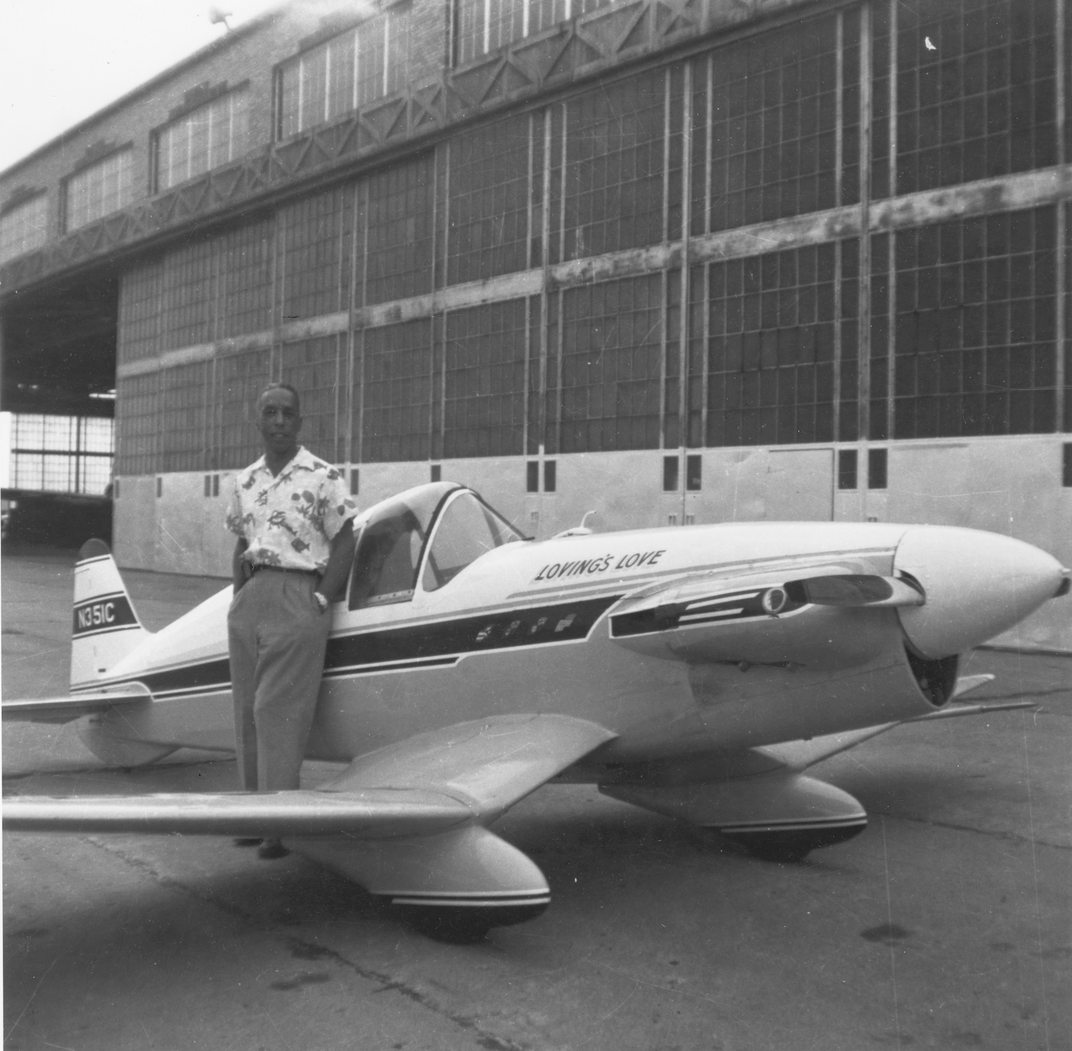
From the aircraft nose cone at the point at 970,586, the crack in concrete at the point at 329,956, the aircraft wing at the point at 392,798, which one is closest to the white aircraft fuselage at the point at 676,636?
the aircraft nose cone at the point at 970,586

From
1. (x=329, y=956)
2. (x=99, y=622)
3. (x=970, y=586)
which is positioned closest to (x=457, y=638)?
(x=329, y=956)

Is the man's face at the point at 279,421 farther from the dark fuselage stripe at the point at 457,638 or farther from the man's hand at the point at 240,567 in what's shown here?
the dark fuselage stripe at the point at 457,638

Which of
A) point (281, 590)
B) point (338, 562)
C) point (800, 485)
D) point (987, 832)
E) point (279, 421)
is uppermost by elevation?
point (800, 485)

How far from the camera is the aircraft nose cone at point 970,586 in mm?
3297

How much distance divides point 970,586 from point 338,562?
237 centimetres

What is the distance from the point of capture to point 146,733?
5176mm

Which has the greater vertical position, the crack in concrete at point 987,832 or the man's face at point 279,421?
the man's face at point 279,421

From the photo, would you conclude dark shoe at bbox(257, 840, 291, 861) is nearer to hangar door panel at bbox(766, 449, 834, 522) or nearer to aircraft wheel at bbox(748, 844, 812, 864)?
aircraft wheel at bbox(748, 844, 812, 864)

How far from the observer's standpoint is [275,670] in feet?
13.3

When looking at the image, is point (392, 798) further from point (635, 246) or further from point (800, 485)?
point (635, 246)

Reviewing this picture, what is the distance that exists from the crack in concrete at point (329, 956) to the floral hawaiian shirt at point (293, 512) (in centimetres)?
126

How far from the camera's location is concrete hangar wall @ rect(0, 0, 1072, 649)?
886 cm

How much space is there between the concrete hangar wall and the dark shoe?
613 cm

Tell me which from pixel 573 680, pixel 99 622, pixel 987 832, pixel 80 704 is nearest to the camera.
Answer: pixel 573 680
